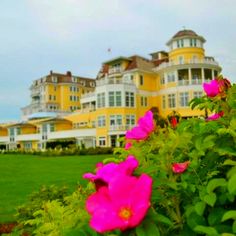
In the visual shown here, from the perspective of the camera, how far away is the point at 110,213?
1.08 m

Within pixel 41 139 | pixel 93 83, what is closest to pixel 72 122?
pixel 41 139

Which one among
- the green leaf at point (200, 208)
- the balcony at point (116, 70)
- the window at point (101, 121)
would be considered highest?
the balcony at point (116, 70)

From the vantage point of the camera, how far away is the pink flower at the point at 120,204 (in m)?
1.06

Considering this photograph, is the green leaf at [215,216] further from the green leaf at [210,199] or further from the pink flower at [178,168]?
the pink flower at [178,168]

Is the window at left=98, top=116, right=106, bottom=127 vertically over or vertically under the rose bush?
over

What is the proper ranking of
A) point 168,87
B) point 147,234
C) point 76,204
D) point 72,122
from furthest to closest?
point 72,122 → point 168,87 → point 76,204 → point 147,234

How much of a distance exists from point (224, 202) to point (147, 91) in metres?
47.1

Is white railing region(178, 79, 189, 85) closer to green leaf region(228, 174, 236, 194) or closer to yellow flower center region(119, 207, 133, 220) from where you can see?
green leaf region(228, 174, 236, 194)

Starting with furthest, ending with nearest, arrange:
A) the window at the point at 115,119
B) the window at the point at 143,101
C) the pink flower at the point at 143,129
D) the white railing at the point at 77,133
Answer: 1. the window at the point at 143,101
2. the white railing at the point at 77,133
3. the window at the point at 115,119
4. the pink flower at the point at 143,129

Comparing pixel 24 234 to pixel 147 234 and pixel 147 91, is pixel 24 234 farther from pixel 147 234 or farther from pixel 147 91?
pixel 147 91

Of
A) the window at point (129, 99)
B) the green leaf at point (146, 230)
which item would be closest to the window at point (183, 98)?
the window at point (129, 99)

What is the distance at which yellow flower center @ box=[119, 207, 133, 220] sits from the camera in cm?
107

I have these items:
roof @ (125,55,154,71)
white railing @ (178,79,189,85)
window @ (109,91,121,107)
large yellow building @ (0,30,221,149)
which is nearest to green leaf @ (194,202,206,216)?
large yellow building @ (0,30,221,149)

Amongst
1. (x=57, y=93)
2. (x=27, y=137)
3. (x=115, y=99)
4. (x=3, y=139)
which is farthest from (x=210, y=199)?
(x=57, y=93)
